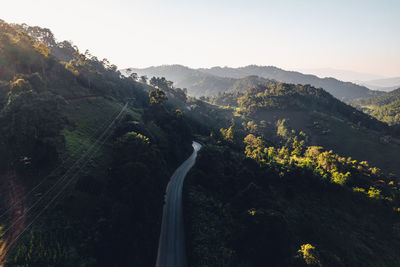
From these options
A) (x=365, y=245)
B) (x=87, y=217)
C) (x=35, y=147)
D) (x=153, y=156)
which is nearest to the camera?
(x=87, y=217)

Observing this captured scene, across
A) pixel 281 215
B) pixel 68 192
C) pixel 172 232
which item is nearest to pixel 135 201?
pixel 172 232

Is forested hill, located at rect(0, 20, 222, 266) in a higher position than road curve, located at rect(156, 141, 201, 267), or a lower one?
higher

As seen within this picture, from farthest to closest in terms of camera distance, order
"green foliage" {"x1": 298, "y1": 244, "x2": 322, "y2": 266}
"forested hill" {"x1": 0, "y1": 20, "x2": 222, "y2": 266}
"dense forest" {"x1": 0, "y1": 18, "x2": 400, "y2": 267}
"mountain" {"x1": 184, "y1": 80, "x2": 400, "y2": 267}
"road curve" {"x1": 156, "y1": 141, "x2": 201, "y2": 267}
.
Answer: "mountain" {"x1": 184, "y1": 80, "x2": 400, "y2": 267}
"road curve" {"x1": 156, "y1": 141, "x2": 201, "y2": 267}
"green foliage" {"x1": 298, "y1": 244, "x2": 322, "y2": 266}
"dense forest" {"x1": 0, "y1": 18, "x2": 400, "y2": 267}
"forested hill" {"x1": 0, "y1": 20, "x2": 222, "y2": 266}

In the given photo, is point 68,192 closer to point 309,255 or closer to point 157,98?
point 309,255

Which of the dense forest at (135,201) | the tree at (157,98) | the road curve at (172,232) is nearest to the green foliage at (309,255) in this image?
the dense forest at (135,201)

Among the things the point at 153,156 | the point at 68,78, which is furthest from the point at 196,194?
the point at 68,78

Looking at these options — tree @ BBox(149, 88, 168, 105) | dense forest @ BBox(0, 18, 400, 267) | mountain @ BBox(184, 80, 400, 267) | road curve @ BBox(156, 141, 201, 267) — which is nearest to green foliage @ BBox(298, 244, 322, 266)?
mountain @ BBox(184, 80, 400, 267)

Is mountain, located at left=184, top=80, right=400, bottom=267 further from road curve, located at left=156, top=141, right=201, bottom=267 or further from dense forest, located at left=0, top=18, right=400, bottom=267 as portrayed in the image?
road curve, located at left=156, top=141, right=201, bottom=267

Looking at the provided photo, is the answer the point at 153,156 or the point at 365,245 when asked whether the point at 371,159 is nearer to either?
the point at 365,245
